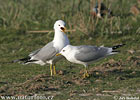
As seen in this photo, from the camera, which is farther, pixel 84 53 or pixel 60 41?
pixel 60 41

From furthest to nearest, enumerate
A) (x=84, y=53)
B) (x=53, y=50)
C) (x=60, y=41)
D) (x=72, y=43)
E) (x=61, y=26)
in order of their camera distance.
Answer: (x=72, y=43), (x=61, y=26), (x=60, y=41), (x=53, y=50), (x=84, y=53)

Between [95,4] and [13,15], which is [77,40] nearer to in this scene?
[95,4]

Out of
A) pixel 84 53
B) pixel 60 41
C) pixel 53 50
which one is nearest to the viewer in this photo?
pixel 84 53

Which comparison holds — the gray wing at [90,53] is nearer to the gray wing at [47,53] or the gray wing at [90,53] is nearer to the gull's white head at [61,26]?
the gray wing at [47,53]

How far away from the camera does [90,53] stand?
22.3 feet

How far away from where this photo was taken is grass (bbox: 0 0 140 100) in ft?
19.7

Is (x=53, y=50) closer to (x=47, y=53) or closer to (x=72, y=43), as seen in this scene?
(x=47, y=53)

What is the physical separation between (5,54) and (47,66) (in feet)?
6.41

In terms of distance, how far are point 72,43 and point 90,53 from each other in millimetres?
3546

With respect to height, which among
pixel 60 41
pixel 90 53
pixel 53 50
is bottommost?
pixel 90 53

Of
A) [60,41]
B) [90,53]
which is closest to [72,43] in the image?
[60,41]

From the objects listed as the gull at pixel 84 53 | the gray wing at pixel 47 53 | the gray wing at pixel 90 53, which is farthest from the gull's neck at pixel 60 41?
the gray wing at pixel 90 53

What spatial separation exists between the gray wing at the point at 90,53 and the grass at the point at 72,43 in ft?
1.19

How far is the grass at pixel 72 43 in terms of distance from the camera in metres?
6.00
